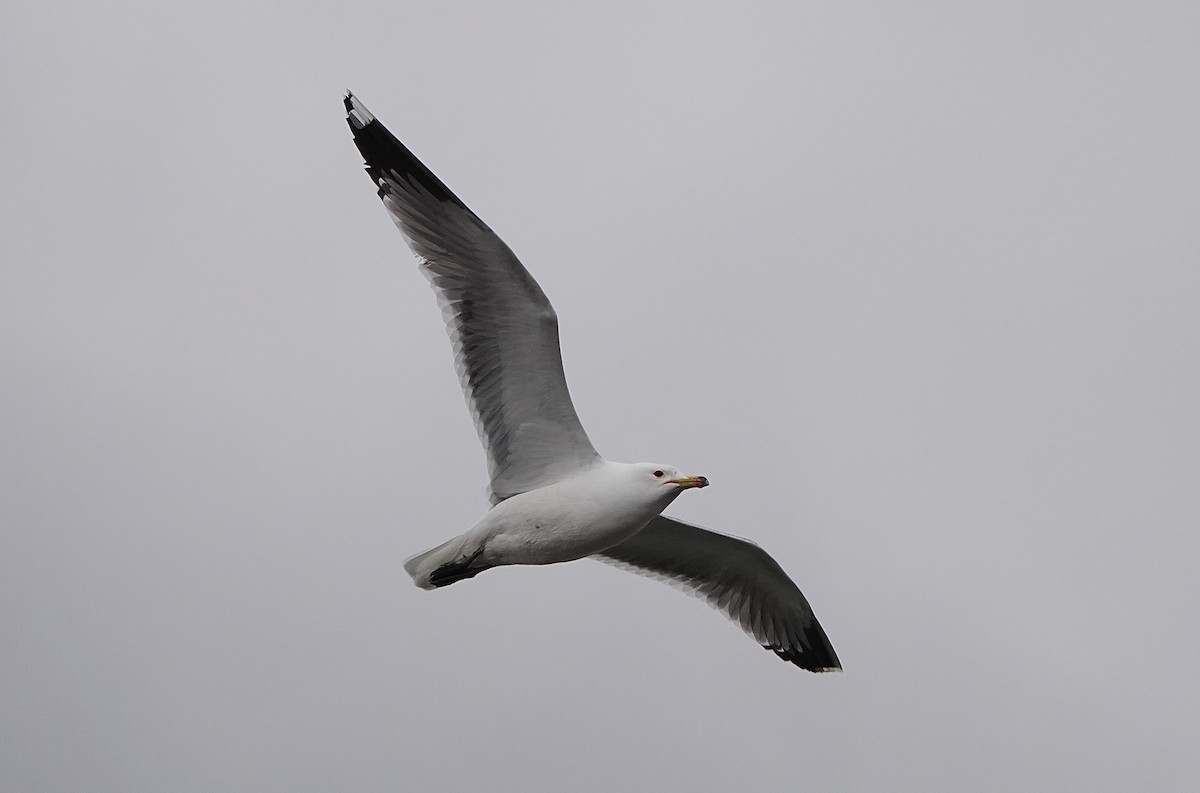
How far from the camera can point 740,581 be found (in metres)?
13.2

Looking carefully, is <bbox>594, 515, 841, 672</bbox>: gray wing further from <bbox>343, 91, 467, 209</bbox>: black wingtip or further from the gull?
<bbox>343, 91, 467, 209</bbox>: black wingtip

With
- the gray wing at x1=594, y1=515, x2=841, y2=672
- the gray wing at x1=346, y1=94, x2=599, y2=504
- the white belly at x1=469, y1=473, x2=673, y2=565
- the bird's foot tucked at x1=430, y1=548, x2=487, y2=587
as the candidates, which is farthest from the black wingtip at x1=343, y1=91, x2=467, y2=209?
the gray wing at x1=594, y1=515, x2=841, y2=672

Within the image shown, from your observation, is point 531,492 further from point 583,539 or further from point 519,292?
point 519,292

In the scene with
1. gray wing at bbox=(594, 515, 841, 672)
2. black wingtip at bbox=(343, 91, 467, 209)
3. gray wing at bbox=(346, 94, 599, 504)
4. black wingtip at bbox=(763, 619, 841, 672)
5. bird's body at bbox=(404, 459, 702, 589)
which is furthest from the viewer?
black wingtip at bbox=(763, 619, 841, 672)

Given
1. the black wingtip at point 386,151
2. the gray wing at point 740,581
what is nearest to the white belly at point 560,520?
the gray wing at point 740,581

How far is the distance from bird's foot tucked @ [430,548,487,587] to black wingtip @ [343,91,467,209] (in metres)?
2.43

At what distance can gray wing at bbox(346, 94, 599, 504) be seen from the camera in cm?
1094

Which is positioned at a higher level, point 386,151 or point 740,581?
point 386,151

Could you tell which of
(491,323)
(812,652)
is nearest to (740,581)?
(812,652)

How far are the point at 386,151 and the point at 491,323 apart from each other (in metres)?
1.39

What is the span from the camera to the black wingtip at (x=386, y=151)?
11.1 metres

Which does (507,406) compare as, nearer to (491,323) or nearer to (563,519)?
(491,323)

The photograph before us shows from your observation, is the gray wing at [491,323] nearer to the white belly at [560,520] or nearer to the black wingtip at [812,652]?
the white belly at [560,520]

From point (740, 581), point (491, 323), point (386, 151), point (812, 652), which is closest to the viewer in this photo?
point (491, 323)
